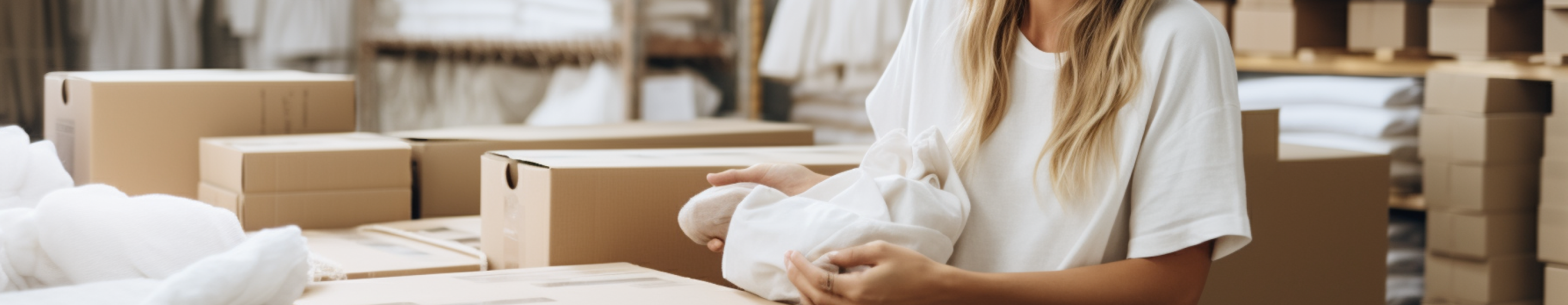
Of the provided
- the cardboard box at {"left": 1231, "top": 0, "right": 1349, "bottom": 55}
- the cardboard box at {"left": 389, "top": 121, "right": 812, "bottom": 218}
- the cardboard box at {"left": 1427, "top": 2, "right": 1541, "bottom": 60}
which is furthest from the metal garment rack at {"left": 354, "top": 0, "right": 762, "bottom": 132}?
the cardboard box at {"left": 1427, "top": 2, "right": 1541, "bottom": 60}

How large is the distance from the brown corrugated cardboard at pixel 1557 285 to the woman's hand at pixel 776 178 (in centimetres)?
112

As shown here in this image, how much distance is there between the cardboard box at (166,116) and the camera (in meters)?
1.65

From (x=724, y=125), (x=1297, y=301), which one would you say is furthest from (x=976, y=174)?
(x=724, y=125)

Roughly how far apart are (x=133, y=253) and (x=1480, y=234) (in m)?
1.62

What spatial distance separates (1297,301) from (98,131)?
1454mm

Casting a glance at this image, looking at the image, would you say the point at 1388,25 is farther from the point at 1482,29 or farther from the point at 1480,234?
the point at 1480,234

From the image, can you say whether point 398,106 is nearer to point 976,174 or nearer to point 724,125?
point 724,125

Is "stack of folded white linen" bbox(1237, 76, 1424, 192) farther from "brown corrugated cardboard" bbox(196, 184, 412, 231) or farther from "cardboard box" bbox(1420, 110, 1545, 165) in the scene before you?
"brown corrugated cardboard" bbox(196, 184, 412, 231)

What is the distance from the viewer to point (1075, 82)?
37.6 inches

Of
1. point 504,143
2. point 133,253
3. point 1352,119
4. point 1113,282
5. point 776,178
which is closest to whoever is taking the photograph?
point 133,253

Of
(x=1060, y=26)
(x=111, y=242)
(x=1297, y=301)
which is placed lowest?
(x=1297, y=301)

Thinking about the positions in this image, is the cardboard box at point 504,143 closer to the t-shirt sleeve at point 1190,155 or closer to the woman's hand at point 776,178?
the woman's hand at point 776,178

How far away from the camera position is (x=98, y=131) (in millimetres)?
1644

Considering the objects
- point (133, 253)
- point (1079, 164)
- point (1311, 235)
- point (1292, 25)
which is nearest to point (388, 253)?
point (133, 253)
